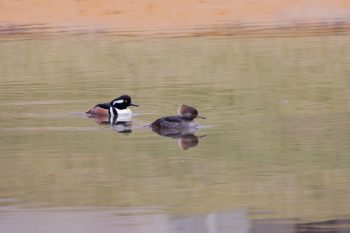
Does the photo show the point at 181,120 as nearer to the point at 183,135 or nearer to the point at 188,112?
the point at 188,112

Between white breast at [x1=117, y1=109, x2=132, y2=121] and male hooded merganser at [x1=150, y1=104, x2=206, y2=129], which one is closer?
male hooded merganser at [x1=150, y1=104, x2=206, y2=129]

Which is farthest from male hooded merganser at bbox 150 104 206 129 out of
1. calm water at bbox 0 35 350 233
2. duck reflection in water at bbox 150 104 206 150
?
calm water at bbox 0 35 350 233

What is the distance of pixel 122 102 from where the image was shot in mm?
13414

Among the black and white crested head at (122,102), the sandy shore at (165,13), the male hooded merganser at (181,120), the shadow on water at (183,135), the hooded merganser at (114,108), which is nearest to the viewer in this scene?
the shadow on water at (183,135)

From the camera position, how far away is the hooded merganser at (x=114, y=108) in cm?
1316

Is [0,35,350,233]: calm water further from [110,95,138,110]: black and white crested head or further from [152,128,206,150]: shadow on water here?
[110,95,138,110]: black and white crested head

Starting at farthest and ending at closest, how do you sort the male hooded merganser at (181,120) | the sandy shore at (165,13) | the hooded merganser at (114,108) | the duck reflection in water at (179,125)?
1. the sandy shore at (165,13)
2. the hooded merganser at (114,108)
3. the male hooded merganser at (181,120)
4. the duck reflection in water at (179,125)

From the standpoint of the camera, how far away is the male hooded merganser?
11984 mm

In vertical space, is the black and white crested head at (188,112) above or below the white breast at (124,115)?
above

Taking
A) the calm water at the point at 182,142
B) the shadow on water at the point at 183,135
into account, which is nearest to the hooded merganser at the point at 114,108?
the calm water at the point at 182,142

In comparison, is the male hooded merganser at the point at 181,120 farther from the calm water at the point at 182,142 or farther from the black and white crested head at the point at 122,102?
the black and white crested head at the point at 122,102

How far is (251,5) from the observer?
2497 centimetres

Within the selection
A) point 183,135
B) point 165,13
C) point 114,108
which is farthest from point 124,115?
point 165,13

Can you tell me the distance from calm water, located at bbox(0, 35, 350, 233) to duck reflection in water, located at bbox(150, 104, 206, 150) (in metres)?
0.15
